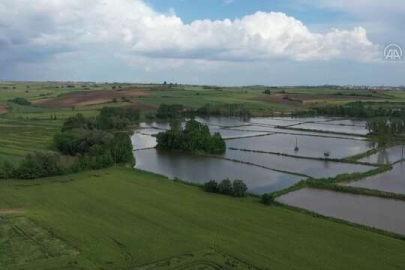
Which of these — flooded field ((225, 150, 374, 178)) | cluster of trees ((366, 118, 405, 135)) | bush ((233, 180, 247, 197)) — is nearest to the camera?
bush ((233, 180, 247, 197))

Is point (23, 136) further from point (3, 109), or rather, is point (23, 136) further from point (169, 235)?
point (169, 235)

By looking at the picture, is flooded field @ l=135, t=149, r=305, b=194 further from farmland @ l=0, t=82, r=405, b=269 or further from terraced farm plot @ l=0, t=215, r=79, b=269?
terraced farm plot @ l=0, t=215, r=79, b=269

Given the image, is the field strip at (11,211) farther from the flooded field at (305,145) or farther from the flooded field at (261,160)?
the flooded field at (305,145)

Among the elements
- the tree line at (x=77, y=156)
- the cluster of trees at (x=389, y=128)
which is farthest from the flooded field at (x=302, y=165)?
the cluster of trees at (x=389, y=128)

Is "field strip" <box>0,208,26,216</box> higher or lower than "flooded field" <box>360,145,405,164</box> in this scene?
lower

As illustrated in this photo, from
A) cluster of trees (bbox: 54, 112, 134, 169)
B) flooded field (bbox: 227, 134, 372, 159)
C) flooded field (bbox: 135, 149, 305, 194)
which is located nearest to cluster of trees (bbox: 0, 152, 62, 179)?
cluster of trees (bbox: 54, 112, 134, 169)

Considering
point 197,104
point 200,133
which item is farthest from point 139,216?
point 197,104

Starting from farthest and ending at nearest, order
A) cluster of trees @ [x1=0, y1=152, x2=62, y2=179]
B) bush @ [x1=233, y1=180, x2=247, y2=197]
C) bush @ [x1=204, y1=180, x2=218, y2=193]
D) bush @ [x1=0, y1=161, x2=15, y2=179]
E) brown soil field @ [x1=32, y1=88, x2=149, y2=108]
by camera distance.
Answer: brown soil field @ [x1=32, y1=88, x2=149, y2=108]
cluster of trees @ [x1=0, y1=152, x2=62, y2=179]
bush @ [x1=0, y1=161, x2=15, y2=179]
bush @ [x1=204, y1=180, x2=218, y2=193]
bush @ [x1=233, y1=180, x2=247, y2=197]

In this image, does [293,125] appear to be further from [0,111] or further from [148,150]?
[0,111]
